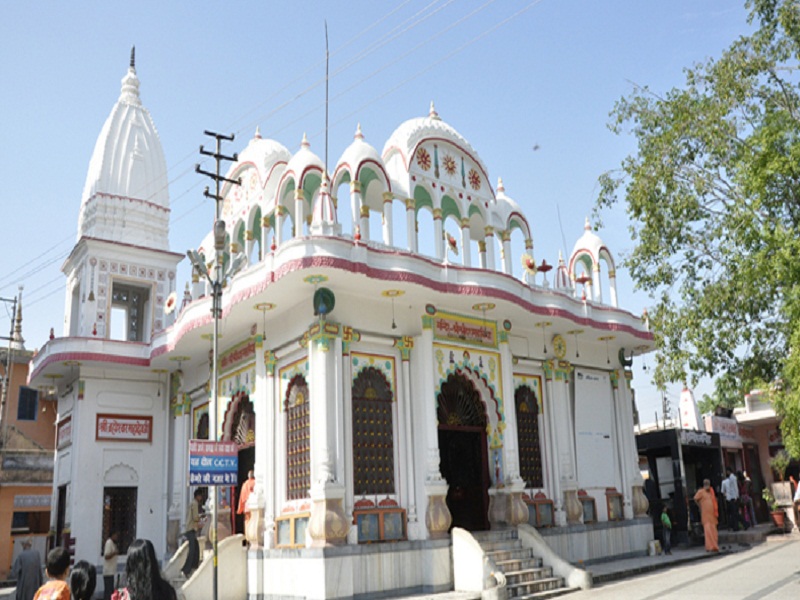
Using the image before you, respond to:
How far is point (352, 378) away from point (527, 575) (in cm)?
460

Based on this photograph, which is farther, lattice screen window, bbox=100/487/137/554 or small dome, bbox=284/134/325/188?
lattice screen window, bbox=100/487/137/554

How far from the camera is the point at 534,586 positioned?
13094mm

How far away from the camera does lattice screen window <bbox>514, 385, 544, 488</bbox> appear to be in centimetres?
1631

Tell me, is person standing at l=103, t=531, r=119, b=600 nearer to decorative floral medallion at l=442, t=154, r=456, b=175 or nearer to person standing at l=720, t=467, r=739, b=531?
decorative floral medallion at l=442, t=154, r=456, b=175

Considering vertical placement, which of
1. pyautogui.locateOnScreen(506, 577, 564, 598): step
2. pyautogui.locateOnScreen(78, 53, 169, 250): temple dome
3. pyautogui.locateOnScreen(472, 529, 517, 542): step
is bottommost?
pyautogui.locateOnScreen(506, 577, 564, 598): step

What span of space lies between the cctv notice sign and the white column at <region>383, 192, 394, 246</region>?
5165 millimetres

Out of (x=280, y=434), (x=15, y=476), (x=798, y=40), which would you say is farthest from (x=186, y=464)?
(x=798, y=40)

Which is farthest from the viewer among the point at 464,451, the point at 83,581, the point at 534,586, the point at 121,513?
the point at 121,513

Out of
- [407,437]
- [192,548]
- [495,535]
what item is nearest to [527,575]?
[495,535]

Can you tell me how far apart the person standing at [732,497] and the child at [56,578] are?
19.5m

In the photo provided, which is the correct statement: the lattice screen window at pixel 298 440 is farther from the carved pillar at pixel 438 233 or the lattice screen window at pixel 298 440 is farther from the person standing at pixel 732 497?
the person standing at pixel 732 497

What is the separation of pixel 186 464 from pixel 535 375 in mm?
8398

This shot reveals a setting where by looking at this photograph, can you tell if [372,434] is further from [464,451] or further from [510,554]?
[510,554]

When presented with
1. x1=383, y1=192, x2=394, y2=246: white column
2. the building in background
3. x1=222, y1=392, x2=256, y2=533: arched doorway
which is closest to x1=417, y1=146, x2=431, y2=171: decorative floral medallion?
x1=383, y1=192, x2=394, y2=246: white column
